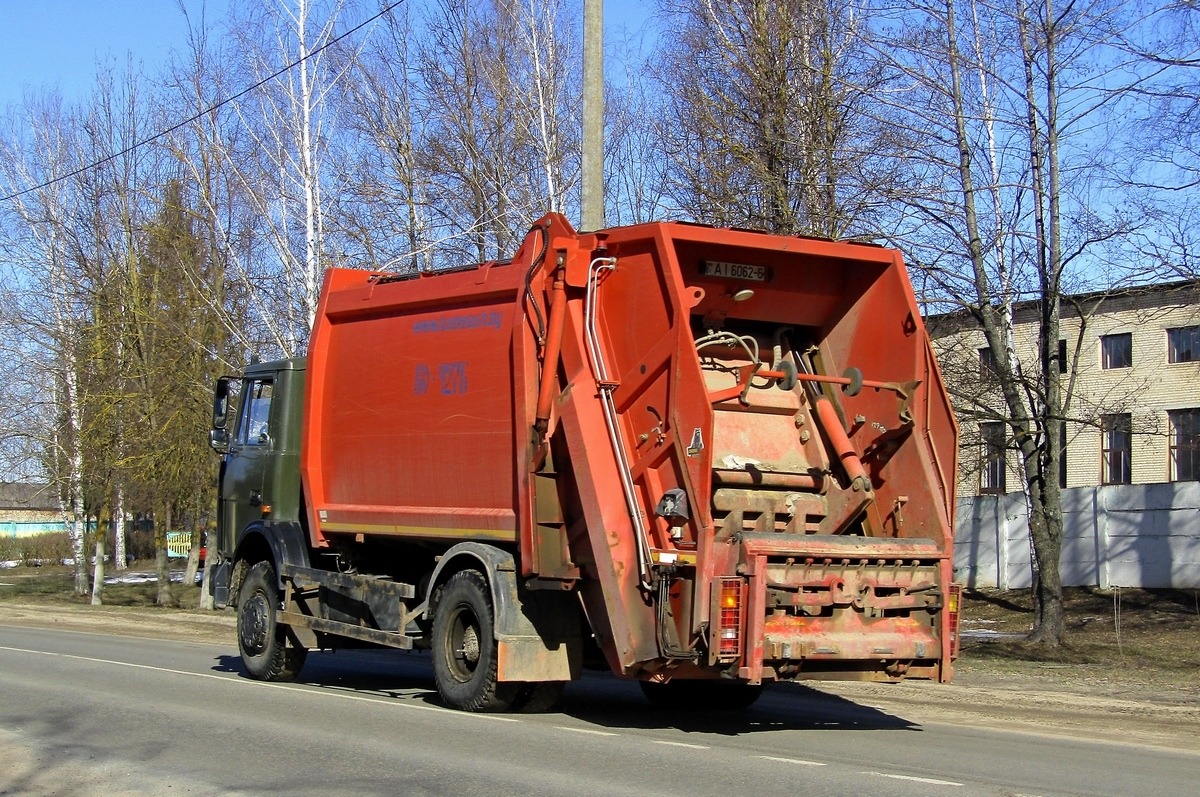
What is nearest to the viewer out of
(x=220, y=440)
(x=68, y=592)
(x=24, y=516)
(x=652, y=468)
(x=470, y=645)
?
(x=652, y=468)

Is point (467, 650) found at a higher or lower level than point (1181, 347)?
lower

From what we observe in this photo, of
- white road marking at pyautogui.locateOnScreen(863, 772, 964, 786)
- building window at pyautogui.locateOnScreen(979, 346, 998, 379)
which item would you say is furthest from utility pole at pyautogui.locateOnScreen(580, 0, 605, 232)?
white road marking at pyautogui.locateOnScreen(863, 772, 964, 786)

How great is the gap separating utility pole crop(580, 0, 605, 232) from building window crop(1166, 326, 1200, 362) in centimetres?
2512

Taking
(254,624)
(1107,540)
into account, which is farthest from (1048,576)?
(1107,540)

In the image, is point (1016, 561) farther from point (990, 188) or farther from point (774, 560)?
point (774, 560)

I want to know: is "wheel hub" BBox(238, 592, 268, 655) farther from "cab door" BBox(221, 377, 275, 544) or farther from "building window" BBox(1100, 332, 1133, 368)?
"building window" BBox(1100, 332, 1133, 368)

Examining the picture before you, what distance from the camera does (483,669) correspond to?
Result: 393 inches

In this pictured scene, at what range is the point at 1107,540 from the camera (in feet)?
88.0

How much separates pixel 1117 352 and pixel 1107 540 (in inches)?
455

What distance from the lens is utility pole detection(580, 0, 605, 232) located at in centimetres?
1387

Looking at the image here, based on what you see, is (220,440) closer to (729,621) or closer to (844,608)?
(729,621)

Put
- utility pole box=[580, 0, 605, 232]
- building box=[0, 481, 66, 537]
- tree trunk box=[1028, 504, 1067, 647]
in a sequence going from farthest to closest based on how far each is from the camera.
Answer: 1. building box=[0, 481, 66, 537]
2. tree trunk box=[1028, 504, 1067, 647]
3. utility pole box=[580, 0, 605, 232]

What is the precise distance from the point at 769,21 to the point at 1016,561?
14.6 meters

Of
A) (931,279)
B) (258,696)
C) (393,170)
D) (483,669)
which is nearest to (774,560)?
(483,669)
